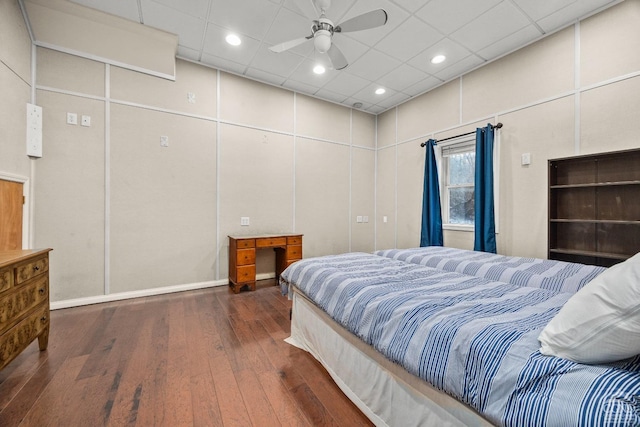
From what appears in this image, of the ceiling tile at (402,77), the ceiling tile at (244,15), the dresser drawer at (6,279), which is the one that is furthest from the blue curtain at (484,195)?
the dresser drawer at (6,279)

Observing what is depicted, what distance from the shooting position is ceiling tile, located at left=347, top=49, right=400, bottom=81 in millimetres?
3531

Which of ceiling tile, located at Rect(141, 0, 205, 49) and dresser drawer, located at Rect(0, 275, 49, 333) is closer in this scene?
dresser drawer, located at Rect(0, 275, 49, 333)

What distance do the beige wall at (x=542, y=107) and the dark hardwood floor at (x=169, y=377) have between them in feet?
10.2

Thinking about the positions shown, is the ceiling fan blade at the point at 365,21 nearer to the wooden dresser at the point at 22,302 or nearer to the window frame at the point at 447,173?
the window frame at the point at 447,173

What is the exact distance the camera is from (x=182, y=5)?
2.69 metres

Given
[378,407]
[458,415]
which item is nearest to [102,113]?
[378,407]

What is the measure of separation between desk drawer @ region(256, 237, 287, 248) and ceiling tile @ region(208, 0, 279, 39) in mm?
2656

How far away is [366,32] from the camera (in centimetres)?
306

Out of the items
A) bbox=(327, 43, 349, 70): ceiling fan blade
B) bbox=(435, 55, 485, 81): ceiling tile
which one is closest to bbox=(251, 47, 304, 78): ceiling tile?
bbox=(327, 43, 349, 70): ceiling fan blade

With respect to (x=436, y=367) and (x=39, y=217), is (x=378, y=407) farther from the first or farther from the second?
(x=39, y=217)

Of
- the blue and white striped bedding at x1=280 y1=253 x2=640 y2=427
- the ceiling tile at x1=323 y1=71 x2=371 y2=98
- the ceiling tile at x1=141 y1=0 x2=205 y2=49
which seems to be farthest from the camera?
the ceiling tile at x1=323 y1=71 x2=371 y2=98

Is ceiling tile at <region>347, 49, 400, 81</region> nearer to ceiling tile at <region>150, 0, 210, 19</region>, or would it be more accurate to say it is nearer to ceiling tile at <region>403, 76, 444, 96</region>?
ceiling tile at <region>403, 76, 444, 96</region>

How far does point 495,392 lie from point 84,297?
4.07m

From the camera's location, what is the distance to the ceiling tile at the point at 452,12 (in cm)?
261
